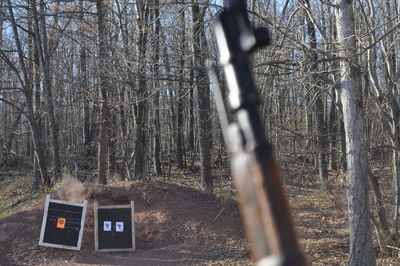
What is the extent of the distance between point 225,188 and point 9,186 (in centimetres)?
1200

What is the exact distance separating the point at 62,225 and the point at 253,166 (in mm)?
9715

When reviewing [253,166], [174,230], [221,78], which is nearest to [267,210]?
[253,166]

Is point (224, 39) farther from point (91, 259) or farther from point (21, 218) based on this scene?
point (21, 218)

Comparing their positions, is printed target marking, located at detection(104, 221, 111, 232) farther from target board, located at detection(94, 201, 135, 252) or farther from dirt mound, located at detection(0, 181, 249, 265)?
dirt mound, located at detection(0, 181, 249, 265)

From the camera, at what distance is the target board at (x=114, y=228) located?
384 inches

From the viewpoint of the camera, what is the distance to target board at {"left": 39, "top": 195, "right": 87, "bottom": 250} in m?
9.57

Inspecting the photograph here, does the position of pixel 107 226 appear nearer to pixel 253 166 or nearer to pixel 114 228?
pixel 114 228

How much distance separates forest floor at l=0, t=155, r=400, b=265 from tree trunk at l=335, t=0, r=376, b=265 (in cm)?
149

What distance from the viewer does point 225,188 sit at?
14953 mm

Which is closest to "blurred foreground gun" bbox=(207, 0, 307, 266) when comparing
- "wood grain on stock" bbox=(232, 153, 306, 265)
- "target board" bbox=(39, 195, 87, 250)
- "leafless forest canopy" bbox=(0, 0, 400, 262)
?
"wood grain on stock" bbox=(232, 153, 306, 265)

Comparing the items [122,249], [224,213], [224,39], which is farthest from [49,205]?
[224,39]

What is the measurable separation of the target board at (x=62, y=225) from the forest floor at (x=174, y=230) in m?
0.21

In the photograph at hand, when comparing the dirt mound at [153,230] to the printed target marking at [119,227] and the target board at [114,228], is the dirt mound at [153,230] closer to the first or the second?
the target board at [114,228]

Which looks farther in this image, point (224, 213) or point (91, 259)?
point (224, 213)
